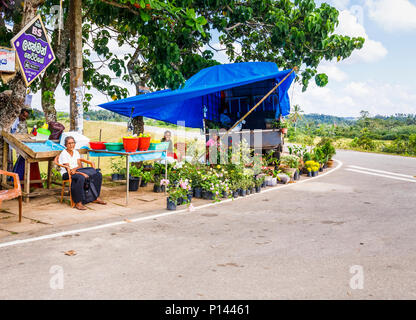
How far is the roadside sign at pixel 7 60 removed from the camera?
23.6 ft

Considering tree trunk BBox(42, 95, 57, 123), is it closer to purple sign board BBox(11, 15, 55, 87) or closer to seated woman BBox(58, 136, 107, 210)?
purple sign board BBox(11, 15, 55, 87)

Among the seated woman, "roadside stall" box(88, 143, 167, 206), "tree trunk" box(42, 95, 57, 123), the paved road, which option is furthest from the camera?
"tree trunk" box(42, 95, 57, 123)

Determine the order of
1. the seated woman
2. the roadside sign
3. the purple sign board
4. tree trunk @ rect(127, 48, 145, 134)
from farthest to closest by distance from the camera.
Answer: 1. tree trunk @ rect(127, 48, 145, 134)
2. the purple sign board
3. the roadside sign
4. the seated woman

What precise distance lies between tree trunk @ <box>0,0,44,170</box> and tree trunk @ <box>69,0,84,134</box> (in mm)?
896

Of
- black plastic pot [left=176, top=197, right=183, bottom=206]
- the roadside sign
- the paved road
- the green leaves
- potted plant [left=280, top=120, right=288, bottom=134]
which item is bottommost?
the paved road

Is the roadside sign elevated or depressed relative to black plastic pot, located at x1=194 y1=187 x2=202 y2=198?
elevated

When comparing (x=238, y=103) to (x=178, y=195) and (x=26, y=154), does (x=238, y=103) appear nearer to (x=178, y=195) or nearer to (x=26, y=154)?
(x=178, y=195)

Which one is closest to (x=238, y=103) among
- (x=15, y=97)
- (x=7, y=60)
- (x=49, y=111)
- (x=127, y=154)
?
(x=49, y=111)

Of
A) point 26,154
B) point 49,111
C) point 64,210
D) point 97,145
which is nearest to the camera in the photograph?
point 64,210

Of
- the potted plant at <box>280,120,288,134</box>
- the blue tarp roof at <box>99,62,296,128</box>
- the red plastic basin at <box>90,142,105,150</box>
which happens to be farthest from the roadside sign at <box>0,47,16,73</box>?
the potted plant at <box>280,120,288,134</box>

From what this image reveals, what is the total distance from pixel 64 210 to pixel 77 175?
→ 2.17ft

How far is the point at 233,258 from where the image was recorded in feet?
14.5

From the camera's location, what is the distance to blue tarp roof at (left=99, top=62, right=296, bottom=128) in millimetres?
8898
